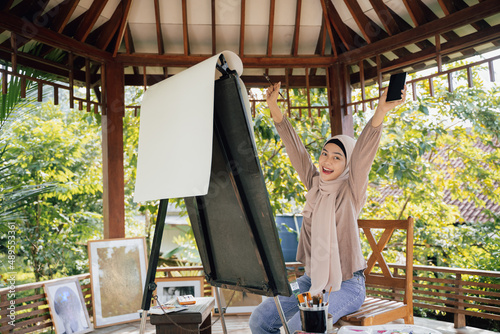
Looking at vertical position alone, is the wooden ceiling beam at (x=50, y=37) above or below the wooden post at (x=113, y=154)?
above

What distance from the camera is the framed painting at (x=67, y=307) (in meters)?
2.97

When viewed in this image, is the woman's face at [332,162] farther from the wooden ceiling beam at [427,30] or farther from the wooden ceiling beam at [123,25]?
the wooden ceiling beam at [123,25]

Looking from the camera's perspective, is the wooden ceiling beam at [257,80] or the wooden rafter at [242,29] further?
the wooden ceiling beam at [257,80]

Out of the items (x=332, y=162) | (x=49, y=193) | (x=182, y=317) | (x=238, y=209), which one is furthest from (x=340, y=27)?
(x=49, y=193)

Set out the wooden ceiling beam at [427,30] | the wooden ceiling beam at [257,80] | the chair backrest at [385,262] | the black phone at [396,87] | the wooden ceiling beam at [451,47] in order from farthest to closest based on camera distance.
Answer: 1. the wooden ceiling beam at [257,80]
2. the wooden ceiling beam at [451,47]
3. the wooden ceiling beam at [427,30]
4. the chair backrest at [385,262]
5. the black phone at [396,87]

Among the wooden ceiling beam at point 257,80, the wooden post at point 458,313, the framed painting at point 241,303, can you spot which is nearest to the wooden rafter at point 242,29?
the wooden ceiling beam at point 257,80

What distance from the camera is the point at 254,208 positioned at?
4.81ft

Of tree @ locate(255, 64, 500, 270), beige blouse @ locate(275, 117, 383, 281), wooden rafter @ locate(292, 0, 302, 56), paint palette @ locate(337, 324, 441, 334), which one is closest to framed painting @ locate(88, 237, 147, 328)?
tree @ locate(255, 64, 500, 270)

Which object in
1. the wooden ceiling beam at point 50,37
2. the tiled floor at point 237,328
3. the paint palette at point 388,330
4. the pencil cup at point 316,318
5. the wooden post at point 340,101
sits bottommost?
the tiled floor at point 237,328

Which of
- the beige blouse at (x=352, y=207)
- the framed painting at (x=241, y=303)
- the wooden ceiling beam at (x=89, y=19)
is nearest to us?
the beige blouse at (x=352, y=207)

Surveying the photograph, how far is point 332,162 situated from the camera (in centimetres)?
198

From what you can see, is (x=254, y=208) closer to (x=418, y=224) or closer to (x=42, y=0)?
(x=42, y=0)

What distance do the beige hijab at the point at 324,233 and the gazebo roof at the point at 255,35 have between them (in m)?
1.43

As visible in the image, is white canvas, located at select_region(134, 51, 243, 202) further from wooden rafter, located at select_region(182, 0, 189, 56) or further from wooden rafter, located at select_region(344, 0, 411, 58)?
wooden rafter, located at select_region(344, 0, 411, 58)
